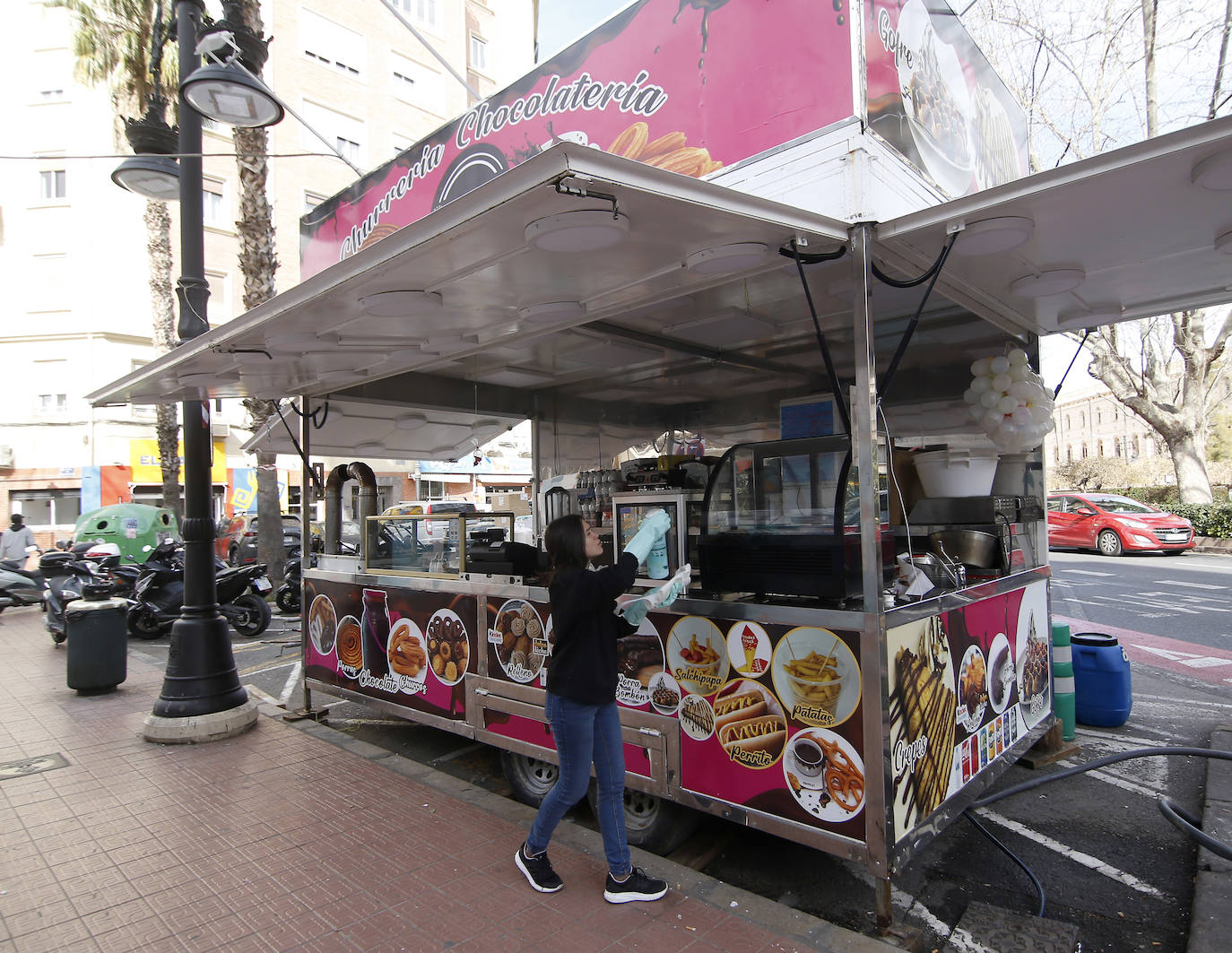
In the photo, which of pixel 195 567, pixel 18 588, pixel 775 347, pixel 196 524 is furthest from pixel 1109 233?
pixel 18 588

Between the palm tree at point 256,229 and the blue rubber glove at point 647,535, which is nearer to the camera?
the blue rubber glove at point 647,535

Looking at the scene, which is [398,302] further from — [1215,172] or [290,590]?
[290,590]

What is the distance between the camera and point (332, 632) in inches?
243

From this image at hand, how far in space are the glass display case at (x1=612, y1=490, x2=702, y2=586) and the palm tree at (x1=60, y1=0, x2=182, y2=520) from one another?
13.2 metres

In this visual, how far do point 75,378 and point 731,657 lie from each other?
27773 millimetres

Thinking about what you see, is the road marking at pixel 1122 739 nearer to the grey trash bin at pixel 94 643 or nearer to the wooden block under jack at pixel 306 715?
the wooden block under jack at pixel 306 715

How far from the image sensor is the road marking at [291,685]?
23.8ft

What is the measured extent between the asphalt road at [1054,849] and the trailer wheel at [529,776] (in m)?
0.26

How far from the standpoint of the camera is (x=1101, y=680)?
18.3ft

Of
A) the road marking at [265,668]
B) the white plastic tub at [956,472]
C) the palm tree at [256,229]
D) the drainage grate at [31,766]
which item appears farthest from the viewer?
the palm tree at [256,229]

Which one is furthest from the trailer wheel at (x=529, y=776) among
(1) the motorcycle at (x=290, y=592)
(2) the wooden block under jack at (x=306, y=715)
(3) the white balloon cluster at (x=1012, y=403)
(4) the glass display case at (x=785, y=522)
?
(1) the motorcycle at (x=290, y=592)

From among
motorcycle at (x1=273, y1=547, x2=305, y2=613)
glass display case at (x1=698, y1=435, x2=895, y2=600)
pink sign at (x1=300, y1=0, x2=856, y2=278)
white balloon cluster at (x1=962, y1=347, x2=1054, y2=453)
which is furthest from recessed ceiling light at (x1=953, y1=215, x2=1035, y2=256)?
motorcycle at (x1=273, y1=547, x2=305, y2=613)

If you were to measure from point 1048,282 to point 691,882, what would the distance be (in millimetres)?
3436

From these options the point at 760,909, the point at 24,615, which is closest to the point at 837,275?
the point at 760,909
